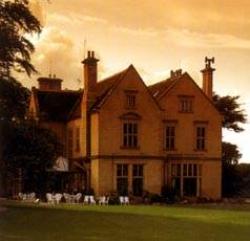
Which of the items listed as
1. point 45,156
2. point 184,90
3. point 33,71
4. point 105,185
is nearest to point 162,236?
point 33,71

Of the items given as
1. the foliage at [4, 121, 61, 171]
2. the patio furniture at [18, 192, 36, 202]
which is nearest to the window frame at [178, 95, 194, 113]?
the patio furniture at [18, 192, 36, 202]

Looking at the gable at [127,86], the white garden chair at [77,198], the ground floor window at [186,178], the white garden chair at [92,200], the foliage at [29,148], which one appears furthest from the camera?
the ground floor window at [186,178]

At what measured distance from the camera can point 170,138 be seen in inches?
1122

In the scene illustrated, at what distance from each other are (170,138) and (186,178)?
1.54 meters

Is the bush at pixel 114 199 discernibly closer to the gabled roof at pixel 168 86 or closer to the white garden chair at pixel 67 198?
the white garden chair at pixel 67 198

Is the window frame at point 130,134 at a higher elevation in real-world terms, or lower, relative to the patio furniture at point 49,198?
higher

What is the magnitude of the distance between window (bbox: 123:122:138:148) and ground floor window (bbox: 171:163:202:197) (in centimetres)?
178

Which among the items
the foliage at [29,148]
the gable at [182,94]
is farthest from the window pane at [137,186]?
the foliage at [29,148]

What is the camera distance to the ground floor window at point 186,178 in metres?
27.9

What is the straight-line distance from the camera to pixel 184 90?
28219 mm

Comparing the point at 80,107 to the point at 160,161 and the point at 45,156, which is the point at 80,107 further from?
the point at 45,156

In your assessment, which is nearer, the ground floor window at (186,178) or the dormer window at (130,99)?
the dormer window at (130,99)

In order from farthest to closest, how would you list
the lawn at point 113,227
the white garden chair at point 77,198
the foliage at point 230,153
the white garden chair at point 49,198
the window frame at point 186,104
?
1. the foliage at point 230,153
2. the window frame at point 186,104
3. the white garden chair at point 77,198
4. the white garden chair at point 49,198
5. the lawn at point 113,227

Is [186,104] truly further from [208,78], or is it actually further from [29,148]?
[29,148]
